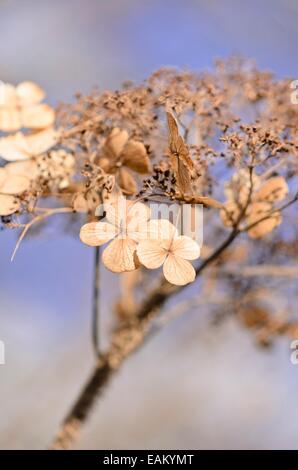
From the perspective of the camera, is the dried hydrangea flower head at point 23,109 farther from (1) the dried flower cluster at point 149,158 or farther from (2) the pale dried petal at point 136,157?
(2) the pale dried petal at point 136,157

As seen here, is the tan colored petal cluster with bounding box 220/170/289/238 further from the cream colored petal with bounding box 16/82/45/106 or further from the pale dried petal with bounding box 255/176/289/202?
the cream colored petal with bounding box 16/82/45/106

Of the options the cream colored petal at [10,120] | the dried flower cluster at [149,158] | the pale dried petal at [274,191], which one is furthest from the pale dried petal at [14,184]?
the pale dried petal at [274,191]

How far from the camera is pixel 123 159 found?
0.86 m

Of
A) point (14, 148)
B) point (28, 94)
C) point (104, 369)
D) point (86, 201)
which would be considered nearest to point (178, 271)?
point (86, 201)

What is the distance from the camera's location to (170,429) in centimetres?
258

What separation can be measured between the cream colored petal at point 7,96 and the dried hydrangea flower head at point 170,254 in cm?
40

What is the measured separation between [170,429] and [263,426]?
0.44 m

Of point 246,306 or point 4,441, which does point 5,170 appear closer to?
point 246,306

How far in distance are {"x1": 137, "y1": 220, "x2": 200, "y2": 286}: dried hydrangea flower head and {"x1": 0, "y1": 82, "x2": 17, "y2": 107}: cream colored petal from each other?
40 centimetres

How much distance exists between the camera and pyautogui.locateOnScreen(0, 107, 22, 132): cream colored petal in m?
0.91

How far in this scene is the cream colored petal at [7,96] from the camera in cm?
95

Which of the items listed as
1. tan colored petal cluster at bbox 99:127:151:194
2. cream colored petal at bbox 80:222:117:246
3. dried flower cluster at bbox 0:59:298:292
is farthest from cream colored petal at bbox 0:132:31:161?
cream colored petal at bbox 80:222:117:246

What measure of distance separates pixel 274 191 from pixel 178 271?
0.28 metres

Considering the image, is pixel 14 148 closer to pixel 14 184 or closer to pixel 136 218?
pixel 14 184
